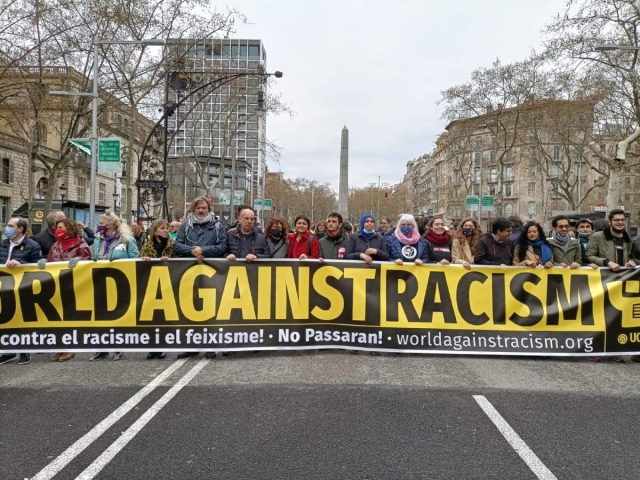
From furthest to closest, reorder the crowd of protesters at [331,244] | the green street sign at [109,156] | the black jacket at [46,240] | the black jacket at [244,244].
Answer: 1. the green street sign at [109,156]
2. the black jacket at [46,240]
3. the black jacket at [244,244]
4. the crowd of protesters at [331,244]

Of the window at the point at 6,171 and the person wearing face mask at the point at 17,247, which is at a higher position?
the window at the point at 6,171

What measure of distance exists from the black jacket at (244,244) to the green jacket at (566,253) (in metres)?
3.75

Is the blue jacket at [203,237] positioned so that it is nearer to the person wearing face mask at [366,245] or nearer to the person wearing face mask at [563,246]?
the person wearing face mask at [366,245]

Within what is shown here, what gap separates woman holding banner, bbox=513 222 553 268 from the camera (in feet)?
22.6

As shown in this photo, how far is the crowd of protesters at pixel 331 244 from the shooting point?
6.74 metres

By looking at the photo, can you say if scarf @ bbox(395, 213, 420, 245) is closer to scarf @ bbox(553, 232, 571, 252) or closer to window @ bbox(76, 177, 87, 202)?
scarf @ bbox(553, 232, 571, 252)

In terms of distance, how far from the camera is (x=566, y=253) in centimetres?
705

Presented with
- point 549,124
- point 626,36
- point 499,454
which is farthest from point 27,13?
point 549,124

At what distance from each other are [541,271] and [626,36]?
67.2 ft

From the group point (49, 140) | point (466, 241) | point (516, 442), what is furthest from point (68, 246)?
point (49, 140)

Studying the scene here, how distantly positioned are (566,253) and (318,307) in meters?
3.29

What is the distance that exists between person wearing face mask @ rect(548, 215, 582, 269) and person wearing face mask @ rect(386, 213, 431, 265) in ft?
5.39

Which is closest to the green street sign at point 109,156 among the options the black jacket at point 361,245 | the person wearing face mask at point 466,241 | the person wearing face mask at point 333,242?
the person wearing face mask at point 333,242

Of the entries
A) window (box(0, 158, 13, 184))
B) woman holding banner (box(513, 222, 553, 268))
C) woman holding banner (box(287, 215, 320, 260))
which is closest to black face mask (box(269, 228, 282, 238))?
woman holding banner (box(287, 215, 320, 260))
